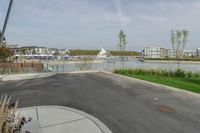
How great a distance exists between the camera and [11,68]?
71.9 feet

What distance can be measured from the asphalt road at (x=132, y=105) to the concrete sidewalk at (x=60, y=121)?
1.30 ft

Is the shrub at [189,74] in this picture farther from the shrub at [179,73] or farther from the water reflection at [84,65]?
the water reflection at [84,65]

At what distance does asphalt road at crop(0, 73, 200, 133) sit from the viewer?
638cm

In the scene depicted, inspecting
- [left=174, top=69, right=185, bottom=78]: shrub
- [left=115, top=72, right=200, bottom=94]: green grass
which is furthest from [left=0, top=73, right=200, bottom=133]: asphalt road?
[left=174, top=69, right=185, bottom=78]: shrub

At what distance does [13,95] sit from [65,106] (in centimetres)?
333

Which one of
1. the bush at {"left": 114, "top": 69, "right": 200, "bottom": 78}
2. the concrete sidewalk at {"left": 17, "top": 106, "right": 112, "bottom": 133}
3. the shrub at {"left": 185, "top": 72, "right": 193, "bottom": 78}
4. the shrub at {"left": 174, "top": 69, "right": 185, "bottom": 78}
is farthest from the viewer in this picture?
the shrub at {"left": 174, "top": 69, "right": 185, "bottom": 78}

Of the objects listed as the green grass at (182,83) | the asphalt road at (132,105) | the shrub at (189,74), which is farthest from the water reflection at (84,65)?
the asphalt road at (132,105)

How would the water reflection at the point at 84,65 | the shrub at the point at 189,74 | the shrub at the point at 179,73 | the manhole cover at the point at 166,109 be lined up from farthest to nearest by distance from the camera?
1. the water reflection at the point at 84,65
2. the shrub at the point at 179,73
3. the shrub at the point at 189,74
4. the manhole cover at the point at 166,109

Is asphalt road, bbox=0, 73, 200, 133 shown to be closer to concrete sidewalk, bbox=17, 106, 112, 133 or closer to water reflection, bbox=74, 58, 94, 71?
concrete sidewalk, bbox=17, 106, 112, 133

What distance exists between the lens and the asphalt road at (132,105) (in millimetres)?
6383

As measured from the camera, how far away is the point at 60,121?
6.61 metres

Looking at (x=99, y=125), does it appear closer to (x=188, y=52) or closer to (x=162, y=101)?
(x=162, y=101)

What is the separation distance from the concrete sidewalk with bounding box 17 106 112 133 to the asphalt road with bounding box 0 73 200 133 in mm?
396

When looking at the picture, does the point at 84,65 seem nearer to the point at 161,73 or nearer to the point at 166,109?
the point at 161,73
